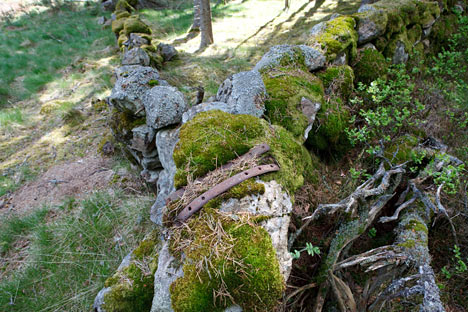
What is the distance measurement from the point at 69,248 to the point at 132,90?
2.05 m

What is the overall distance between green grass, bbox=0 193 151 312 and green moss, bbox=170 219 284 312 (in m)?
1.61

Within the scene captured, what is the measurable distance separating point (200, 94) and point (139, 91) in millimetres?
792

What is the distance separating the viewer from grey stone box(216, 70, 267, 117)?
238 cm

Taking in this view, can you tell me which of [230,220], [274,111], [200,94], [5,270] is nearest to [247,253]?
[230,220]

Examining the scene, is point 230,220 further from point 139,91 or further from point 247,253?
point 139,91

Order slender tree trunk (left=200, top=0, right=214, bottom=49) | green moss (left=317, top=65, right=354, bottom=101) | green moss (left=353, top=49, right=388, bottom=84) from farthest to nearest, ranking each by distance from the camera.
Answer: slender tree trunk (left=200, top=0, right=214, bottom=49), green moss (left=353, top=49, right=388, bottom=84), green moss (left=317, top=65, right=354, bottom=101)

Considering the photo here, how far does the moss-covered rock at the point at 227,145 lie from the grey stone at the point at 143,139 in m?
1.16

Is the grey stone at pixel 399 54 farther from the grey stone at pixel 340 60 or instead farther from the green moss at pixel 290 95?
the green moss at pixel 290 95

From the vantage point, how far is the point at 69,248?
2.88 m

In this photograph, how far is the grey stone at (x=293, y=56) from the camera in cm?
311

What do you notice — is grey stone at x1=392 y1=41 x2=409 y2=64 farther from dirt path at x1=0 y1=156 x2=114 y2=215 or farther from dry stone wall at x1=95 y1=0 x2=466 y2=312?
dirt path at x1=0 y1=156 x2=114 y2=215

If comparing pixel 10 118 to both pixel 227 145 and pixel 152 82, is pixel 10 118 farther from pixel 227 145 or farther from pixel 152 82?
pixel 227 145

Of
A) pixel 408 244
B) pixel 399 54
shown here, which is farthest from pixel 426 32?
pixel 408 244

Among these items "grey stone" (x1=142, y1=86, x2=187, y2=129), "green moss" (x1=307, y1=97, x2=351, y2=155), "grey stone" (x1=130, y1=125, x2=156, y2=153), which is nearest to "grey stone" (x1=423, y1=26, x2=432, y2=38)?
"green moss" (x1=307, y1=97, x2=351, y2=155)
